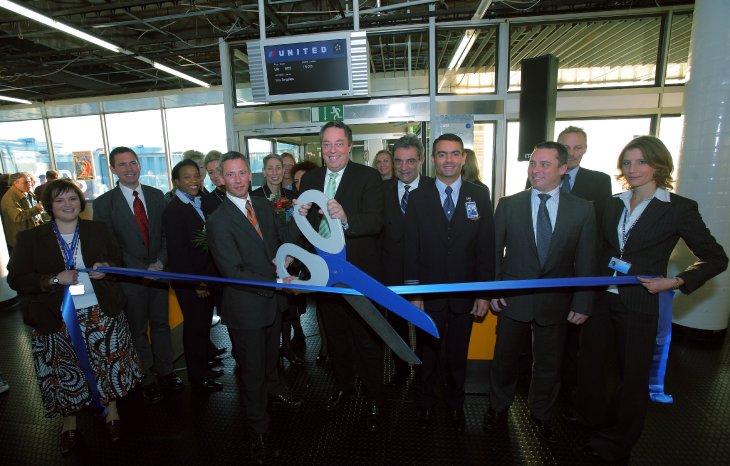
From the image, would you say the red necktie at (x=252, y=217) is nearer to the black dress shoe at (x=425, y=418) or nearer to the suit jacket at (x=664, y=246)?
the black dress shoe at (x=425, y=418)

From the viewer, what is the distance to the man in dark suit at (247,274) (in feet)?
6.64

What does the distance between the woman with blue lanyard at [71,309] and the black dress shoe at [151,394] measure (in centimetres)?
37

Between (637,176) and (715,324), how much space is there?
2.93 metres

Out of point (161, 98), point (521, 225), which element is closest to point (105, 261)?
point (521, 225)

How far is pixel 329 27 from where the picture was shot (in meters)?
5.87

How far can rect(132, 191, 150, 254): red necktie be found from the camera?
2.75m

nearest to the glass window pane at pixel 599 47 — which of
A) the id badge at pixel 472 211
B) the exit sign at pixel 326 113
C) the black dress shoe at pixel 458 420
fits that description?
the exit sign at pixel 326 113

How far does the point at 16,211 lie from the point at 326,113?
192 inches

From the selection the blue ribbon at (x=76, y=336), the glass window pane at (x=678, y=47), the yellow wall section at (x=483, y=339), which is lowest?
the yellow wall section at (x=483, y=339)

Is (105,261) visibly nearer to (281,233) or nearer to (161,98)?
(281,233)

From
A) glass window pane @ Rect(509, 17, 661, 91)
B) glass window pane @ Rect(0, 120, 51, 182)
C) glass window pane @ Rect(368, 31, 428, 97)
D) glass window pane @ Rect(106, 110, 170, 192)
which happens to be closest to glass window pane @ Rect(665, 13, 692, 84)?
glass window pane @ Rect(509, 17, 661, 91)

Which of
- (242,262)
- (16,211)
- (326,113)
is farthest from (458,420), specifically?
(16,211)

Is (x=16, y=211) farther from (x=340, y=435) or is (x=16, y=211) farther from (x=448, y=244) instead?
(x=448, y=244)

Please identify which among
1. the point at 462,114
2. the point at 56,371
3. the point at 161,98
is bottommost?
the point at 56,371
